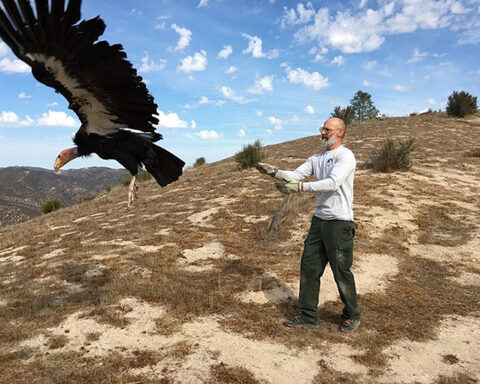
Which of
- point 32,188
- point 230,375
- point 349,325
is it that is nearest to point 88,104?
point 230,375

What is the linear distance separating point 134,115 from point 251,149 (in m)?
11.3

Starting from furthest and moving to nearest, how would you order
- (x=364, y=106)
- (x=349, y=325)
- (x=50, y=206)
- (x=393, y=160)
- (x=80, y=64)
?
(x=364, y=106), (x=50, y=206), (x=393, y=160), (x=349, y=325), (x=80, y=64)

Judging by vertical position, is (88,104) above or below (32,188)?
above

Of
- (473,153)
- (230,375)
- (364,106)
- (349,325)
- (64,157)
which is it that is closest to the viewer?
(230,375)

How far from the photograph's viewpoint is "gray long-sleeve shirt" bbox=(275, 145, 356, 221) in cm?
362

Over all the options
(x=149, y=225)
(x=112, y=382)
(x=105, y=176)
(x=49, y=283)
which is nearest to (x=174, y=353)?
(x=112, y=382)

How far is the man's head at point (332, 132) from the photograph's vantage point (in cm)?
391

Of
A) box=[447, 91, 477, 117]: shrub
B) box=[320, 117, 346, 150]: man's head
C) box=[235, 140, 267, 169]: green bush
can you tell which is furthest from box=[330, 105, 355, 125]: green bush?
box=[320, 117, 346, 150]: man's head

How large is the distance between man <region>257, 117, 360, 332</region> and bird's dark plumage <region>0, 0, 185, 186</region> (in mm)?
1244

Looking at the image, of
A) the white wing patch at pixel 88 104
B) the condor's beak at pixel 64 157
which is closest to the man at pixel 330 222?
the white wing patch at pixel 88 104

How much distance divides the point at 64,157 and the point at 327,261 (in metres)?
3.09

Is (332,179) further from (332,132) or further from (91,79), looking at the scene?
(91,79)

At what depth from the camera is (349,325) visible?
13.6 feet

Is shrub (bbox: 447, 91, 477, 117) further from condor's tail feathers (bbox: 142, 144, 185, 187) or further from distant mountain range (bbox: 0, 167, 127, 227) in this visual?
distant mountain range (bbox: 0, 167, 127, 227)
